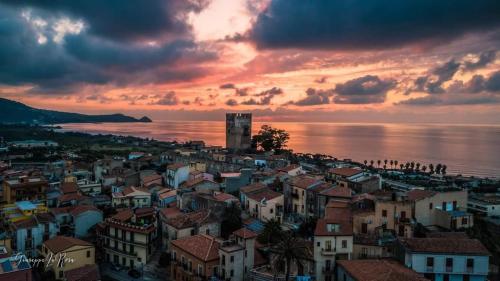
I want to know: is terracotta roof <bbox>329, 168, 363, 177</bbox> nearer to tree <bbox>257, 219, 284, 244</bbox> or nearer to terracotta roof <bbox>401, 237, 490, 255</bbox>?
tree <bbox>257, 219, 284, 244</bbox>

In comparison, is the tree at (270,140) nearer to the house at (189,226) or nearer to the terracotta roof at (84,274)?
the house at (189,226)

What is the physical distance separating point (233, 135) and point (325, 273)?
5816 centimetres

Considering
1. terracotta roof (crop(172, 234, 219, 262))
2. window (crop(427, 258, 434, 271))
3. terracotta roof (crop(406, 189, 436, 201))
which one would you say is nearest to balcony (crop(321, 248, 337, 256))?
window (crop(427, 258, 434, 271))

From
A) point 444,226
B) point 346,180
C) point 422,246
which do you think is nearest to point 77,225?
point 346,180

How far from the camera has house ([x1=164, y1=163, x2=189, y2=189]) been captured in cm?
4981

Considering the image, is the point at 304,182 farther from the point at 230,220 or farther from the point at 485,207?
the point at 485,207

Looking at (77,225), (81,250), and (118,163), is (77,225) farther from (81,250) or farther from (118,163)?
(118,163)

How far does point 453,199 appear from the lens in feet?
109

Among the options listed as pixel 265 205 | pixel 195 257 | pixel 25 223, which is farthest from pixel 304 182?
pixel 25 223

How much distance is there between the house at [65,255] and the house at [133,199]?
10.8 meters

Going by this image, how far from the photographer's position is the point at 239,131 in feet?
273

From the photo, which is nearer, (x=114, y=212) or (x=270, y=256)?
(x=270, y=256)

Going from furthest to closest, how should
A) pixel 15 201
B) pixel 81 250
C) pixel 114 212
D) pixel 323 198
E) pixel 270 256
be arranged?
pixel 15 201 < pixel 114 212 < pixel 323 198 < pixel 81 250 < pixel 270 256

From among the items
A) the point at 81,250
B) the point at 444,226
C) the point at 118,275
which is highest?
the point at 444,226
